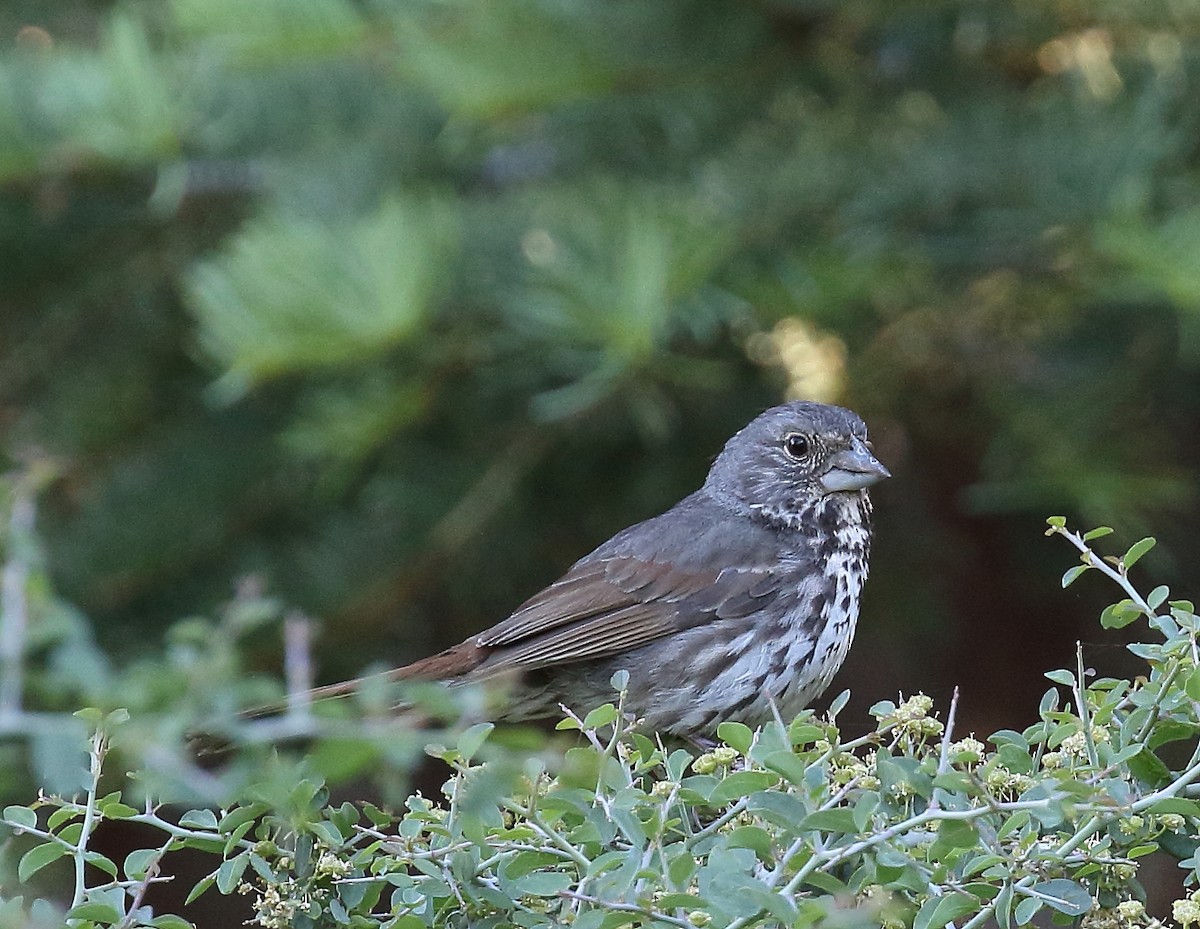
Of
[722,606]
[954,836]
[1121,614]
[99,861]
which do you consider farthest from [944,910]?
[722,606]

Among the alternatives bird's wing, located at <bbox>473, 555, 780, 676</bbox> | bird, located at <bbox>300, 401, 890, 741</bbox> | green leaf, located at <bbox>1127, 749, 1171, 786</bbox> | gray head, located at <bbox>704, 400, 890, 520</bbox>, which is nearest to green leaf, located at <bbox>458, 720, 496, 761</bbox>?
green leaf, located at <bbox>1127, 749, 1171, 786</bbox>

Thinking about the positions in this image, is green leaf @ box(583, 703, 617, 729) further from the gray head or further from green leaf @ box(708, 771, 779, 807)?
the gray head

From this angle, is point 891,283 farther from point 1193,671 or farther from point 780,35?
point 1193,671

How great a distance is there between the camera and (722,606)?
2.73 meters

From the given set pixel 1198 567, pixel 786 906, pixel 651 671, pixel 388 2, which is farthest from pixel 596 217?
pixel 786 906

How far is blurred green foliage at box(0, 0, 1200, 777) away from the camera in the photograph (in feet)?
9.64

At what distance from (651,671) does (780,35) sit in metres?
1.46

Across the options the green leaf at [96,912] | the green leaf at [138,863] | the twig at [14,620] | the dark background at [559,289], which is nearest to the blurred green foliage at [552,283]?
the dark background at [559,289]

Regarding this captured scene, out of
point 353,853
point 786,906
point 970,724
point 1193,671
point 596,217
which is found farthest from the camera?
point 970,724

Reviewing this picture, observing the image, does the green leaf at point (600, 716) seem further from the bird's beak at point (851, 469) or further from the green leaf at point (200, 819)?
the bird's beak at point (851, 469)

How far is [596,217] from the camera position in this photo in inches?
118

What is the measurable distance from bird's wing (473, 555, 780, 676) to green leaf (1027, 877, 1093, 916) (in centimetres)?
141

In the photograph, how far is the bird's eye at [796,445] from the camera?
9.65 ft

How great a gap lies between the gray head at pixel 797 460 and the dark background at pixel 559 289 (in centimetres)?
21
